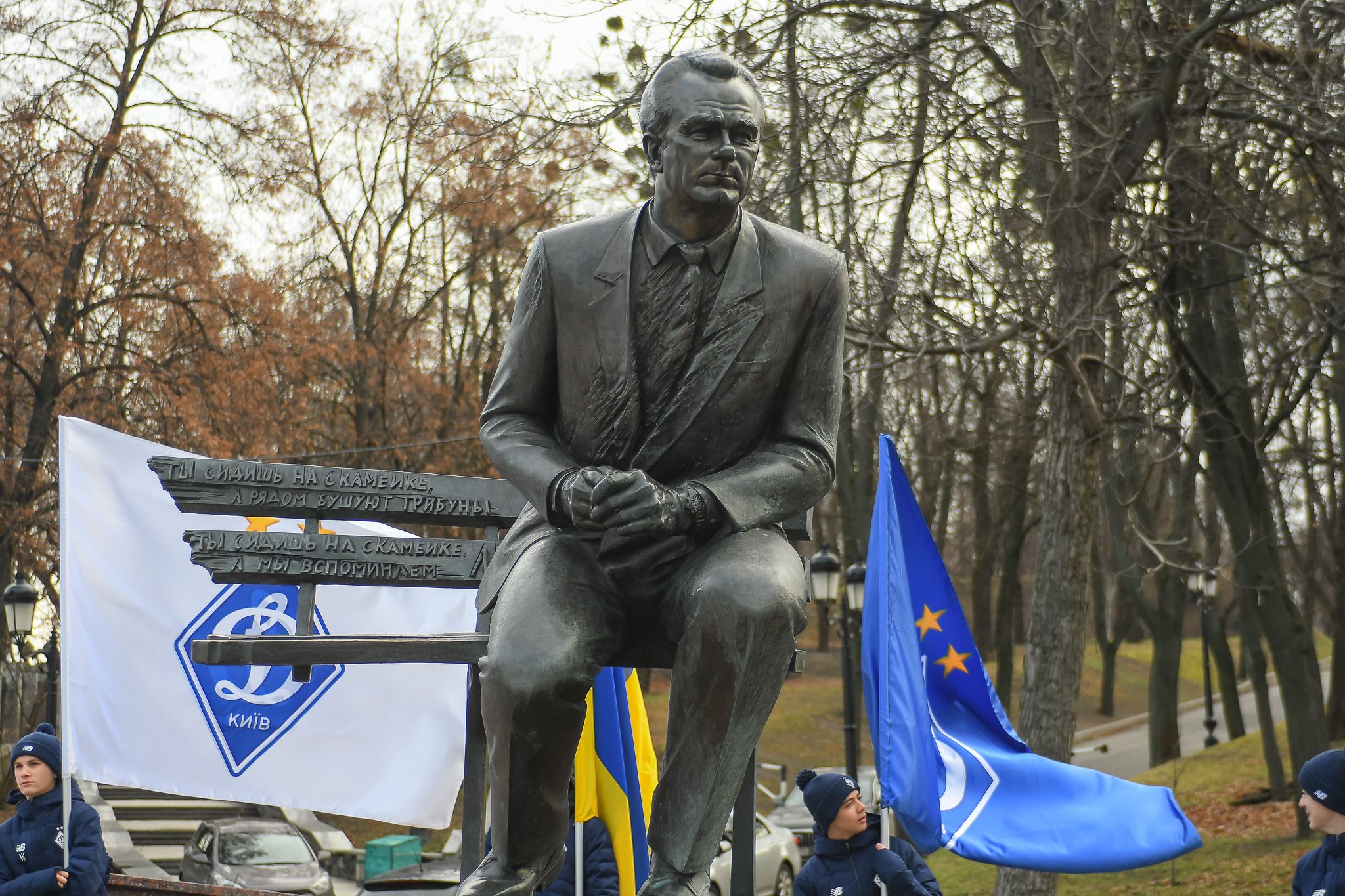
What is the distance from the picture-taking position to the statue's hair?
3.14 meters

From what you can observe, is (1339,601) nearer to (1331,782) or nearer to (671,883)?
(1331,782)

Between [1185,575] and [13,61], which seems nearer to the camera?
[13,61]

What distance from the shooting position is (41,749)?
261 inches

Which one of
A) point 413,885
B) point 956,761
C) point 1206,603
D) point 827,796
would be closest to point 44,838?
point 827,796

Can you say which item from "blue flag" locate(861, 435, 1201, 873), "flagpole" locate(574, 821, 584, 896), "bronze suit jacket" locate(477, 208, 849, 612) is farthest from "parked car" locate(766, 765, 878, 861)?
"bronze suit jacket" locate(477, 208, 849, 612)

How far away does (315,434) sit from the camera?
2459 cm

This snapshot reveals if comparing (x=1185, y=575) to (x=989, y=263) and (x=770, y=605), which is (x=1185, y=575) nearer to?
(x=989, y=263)

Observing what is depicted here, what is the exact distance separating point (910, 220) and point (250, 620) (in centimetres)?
986

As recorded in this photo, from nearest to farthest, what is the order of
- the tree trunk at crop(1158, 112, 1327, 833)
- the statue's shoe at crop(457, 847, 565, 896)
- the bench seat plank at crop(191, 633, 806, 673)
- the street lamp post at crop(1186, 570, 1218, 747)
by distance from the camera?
the statue's shoe at crop(457, 847, 565, 896) < the bench seat plank at crop(191, 633, 806, 673) < the tree trunk at crop(1158, 112, 1327, 833) < the street lamp post at crop(1186, 570, 1218, 747)

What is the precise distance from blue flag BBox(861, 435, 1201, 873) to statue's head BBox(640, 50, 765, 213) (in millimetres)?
4155

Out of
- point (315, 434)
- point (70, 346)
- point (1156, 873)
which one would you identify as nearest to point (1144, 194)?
point (1156, 873)

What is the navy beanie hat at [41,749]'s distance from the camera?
21.6 ft

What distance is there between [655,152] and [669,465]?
0.64m

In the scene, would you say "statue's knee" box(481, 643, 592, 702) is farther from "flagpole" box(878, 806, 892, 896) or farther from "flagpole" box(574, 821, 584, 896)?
"flagpole" box(878, 806, 892, 896)
